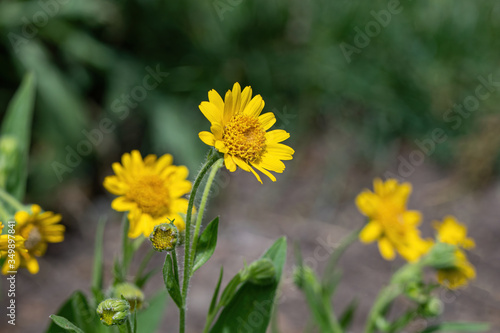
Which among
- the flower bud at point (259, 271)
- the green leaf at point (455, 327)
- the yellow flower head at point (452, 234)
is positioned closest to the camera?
the flower bud at point (259, 271)

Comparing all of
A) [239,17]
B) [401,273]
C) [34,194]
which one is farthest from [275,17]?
[401,273]

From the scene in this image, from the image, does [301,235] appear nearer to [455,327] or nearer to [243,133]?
[455,327]

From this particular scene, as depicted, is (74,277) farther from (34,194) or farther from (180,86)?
(180,86)

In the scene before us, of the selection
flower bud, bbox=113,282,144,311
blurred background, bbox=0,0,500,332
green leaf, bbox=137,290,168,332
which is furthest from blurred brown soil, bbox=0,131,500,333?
flower bud, bbox=113,282,144,311

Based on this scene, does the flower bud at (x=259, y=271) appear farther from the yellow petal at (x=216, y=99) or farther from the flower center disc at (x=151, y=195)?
the yellow petal at (x=216, y=99)

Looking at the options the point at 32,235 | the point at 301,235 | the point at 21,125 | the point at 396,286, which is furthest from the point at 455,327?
the point at 301,235

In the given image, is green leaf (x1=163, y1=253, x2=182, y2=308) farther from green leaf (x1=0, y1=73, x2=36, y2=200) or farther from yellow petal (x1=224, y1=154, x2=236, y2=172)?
green leaf (x1=0, y1=73, x2=36, y2=200)

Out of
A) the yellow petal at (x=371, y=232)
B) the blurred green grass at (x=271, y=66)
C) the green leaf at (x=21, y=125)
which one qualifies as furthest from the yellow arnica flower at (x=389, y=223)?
the blurred green grass at (x=271, y=66)
